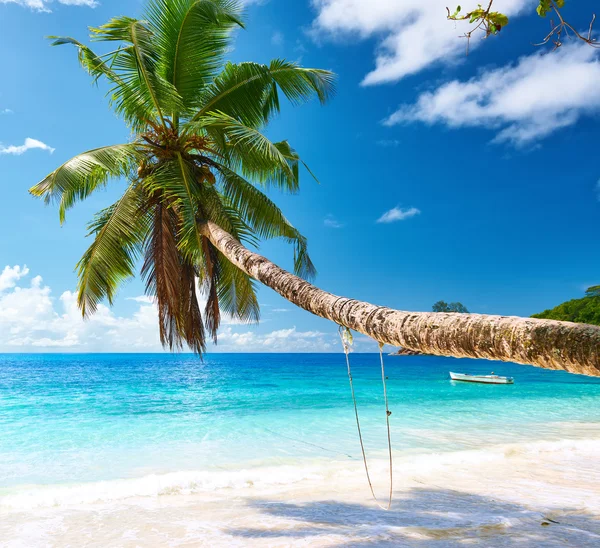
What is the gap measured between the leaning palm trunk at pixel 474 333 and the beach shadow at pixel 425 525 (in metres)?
3.20

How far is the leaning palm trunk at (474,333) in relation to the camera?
56.9 inches

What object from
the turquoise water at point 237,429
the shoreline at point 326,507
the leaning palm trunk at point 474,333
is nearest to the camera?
the leaning palm trunk at point 474,333

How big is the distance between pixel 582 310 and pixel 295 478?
44.1 meters

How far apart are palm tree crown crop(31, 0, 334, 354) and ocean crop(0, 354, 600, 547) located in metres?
2.43

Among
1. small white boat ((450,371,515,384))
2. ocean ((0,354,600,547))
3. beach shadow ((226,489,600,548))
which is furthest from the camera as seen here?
small white boat ((450,371,515,384))

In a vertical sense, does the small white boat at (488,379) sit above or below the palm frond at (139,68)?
below

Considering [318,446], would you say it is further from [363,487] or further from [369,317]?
[369,317]

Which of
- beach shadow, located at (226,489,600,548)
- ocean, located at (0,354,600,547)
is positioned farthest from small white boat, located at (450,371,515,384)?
beach shadow, located at (226,489,600,548)

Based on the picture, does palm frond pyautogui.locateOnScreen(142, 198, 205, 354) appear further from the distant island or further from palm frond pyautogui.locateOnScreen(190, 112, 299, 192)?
the distant island

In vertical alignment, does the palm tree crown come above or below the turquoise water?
above

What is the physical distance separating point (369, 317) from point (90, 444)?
11.0 m

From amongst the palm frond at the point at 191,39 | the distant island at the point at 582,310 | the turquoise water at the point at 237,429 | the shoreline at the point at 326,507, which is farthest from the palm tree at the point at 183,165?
the distant island at the point at 582,310

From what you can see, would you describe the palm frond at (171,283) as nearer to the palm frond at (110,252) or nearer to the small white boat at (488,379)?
the palm frond at (110,252)

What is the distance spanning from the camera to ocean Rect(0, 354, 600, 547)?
5.08 metres
